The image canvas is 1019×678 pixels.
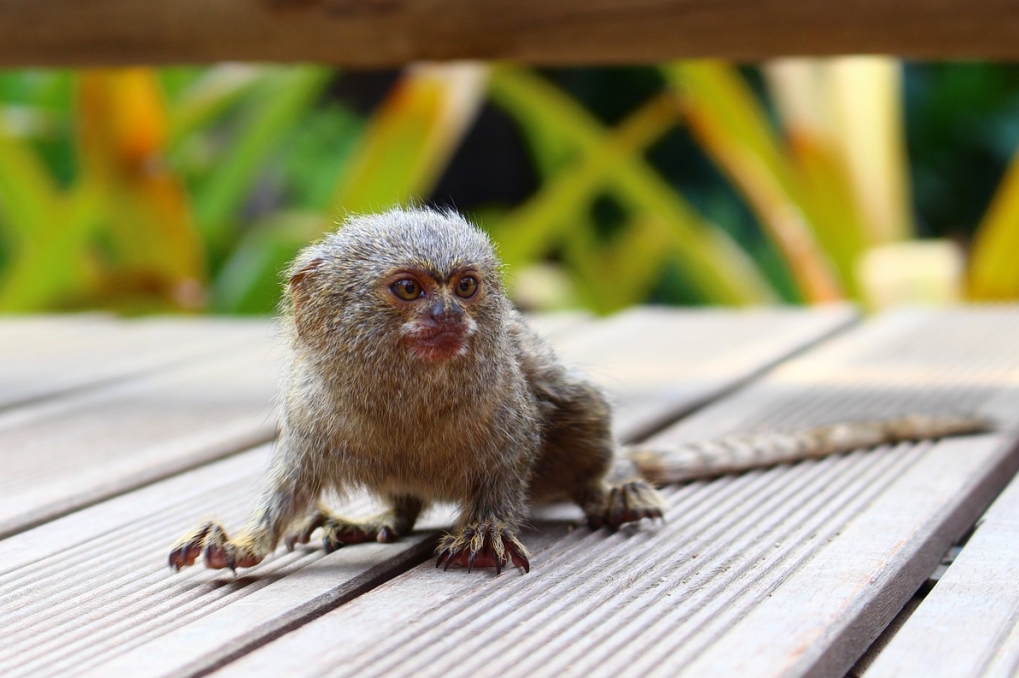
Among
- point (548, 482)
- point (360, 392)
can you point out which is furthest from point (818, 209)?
point (360, 392)

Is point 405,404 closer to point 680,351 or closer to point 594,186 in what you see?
point 680,351

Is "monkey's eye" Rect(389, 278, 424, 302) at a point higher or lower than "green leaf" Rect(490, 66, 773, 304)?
lower

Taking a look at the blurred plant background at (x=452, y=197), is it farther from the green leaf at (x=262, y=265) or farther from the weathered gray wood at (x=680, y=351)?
the weathered gray wood at (x=680, y=351)

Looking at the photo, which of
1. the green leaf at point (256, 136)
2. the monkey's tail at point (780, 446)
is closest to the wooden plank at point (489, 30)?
the monkey's tail at point (780, 446)

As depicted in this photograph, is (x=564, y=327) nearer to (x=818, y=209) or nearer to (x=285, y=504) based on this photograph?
(x=818, y=209)

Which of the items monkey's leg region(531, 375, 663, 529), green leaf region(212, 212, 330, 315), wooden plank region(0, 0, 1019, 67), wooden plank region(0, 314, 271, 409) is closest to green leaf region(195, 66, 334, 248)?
green leaf region(212, 212, 330, 315)

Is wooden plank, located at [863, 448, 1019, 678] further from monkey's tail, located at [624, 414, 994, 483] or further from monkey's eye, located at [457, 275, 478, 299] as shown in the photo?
monkey's eye, located at [457, 275, 478, 299]

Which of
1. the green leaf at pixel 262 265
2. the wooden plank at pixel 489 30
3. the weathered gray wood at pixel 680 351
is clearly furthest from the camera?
the green leaf at pixel 262 265
